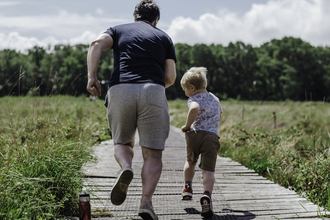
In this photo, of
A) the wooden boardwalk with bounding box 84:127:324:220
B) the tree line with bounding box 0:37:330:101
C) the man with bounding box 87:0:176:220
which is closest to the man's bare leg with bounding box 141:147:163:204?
the man with bounding box 87:0:176:220

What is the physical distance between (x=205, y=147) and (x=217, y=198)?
0.66 m

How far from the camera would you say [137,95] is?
240cm

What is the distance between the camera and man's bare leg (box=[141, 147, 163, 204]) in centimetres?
238

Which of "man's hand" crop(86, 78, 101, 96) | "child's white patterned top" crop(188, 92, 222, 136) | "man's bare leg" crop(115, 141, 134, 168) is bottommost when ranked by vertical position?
"man's bare leg" crop(115, 141, 134, 168)

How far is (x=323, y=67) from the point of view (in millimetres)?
67562

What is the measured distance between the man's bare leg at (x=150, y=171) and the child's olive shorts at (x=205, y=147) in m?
0.62

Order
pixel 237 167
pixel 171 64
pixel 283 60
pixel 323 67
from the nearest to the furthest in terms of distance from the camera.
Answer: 1. pixel 171 64
2. pixel 237 167
3. pixel 323 67
4. pixel 283 60

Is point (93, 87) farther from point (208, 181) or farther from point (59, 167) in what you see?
point (208, 181)

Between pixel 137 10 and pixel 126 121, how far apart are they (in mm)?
1113

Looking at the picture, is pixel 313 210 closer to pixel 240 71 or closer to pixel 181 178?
pixel 181 178

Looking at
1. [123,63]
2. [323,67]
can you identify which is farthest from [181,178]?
[323,67]

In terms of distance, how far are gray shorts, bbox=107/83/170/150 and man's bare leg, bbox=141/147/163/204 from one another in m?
0.09

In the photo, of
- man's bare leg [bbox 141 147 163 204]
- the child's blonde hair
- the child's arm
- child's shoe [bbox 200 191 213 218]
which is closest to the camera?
man's bare leg [bbox 141 147 163 204]

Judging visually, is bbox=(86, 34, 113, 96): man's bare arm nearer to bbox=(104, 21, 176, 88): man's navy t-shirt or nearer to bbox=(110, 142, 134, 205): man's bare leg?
bbox=(104, 21, 176, 88): man's navy t-shirt
